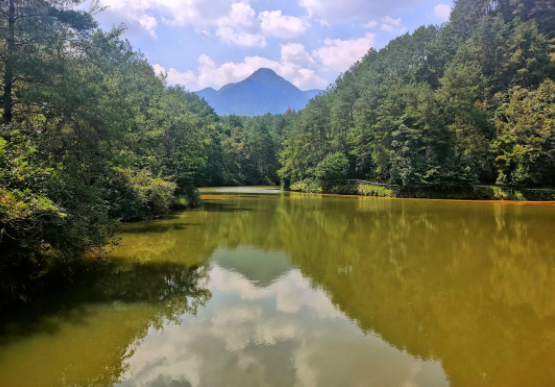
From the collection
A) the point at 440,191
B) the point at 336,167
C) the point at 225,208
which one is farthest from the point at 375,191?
the point at 225,208

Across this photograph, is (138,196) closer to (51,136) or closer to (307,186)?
(51,136)

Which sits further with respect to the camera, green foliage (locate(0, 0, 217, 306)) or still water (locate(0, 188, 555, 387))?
green foliage (locate(0, 0, 217, 306))

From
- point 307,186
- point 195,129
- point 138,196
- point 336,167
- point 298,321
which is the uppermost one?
point 195,129

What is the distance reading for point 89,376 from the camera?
3926 mm

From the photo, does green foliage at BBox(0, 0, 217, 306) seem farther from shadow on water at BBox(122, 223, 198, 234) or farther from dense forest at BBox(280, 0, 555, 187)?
dense forest at BBox(280, 0, 555, 187)

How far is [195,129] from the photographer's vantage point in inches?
974

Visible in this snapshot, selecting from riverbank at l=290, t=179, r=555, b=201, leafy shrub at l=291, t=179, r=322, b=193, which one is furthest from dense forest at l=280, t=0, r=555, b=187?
leafy shrub at l=291, t=179, r=322, b=193

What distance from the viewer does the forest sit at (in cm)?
646

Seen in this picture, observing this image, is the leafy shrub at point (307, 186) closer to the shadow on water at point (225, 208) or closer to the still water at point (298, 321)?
the shadow on water at point (225, 208)

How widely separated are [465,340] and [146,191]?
49.2 feet

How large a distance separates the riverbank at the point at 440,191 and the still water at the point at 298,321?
22335 millimetres

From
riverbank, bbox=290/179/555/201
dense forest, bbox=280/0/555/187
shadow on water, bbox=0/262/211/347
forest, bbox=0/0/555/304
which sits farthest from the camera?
dense forest, bbox=280/0/555/187

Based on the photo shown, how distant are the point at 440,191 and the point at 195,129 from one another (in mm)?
23898

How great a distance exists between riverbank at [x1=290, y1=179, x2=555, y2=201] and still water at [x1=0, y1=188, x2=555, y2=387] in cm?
2234
